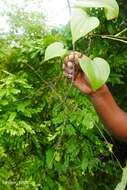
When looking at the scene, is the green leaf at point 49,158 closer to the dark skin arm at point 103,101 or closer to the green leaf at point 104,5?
the dark skin arm at point 103,101

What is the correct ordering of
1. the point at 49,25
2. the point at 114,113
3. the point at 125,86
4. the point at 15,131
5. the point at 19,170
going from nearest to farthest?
the point at 114,113
the point at 15,131
the point at 19,170
the point at 49,25
the point at 125,86

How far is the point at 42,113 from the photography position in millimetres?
1699

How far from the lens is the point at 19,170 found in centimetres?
164

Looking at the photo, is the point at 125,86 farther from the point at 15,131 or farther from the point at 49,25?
the point at 15,131

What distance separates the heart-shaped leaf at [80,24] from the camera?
620mm

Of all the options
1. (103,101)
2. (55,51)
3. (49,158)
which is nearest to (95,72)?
(55,51)

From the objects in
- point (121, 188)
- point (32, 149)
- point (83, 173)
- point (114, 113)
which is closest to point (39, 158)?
point (32, 149)

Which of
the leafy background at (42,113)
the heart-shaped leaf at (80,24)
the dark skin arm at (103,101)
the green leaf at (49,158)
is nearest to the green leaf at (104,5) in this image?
the heart-shaped leaf at (80,24)

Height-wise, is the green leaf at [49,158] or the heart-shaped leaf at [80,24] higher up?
the heart-shaped leaf at [80,24]

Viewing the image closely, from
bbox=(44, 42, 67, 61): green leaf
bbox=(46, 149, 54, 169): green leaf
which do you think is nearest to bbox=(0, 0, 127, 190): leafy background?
bbox=(46, 149, 54, 169): green leaf

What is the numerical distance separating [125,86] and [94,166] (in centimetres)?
44

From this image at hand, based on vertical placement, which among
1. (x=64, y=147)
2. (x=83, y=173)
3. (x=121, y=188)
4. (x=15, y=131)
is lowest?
(x=83, y=173)

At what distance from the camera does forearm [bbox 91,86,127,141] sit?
1.18 metres

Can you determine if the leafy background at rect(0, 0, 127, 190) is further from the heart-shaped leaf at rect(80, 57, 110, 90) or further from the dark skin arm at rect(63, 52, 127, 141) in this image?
the heart-shaped leaf at rect(80, 57, 110, 90)
